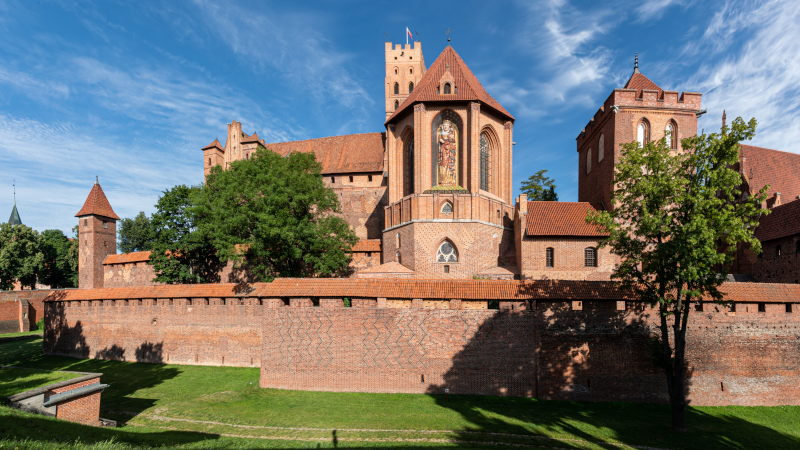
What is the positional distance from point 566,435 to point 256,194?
17.6 metres

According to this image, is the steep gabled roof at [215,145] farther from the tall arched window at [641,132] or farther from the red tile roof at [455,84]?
the tall arched window at [641,132]

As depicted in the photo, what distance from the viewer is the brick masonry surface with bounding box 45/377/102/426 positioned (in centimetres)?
1071

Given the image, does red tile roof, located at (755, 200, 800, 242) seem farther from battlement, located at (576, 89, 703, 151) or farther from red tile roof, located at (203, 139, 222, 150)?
red tile roof, located at (203, 139, 222, 150)

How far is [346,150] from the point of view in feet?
132

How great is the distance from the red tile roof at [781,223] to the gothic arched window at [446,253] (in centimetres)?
1536

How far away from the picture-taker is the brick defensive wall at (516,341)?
1387 cm

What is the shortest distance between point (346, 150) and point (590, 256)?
86.0ft

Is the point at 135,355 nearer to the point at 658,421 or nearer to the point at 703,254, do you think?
the point at 658,421

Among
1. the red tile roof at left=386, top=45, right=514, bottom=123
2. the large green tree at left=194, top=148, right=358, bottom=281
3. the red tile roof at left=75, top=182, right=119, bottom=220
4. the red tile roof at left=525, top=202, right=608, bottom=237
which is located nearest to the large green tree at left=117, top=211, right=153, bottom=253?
the red tile roof at left=75, top=182, right=119, bottom=220

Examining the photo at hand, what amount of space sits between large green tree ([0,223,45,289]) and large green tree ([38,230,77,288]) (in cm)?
308

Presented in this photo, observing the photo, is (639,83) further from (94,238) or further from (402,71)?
(94,238)

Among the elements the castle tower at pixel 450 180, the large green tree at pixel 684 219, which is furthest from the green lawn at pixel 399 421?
the castle tower at pixel 450 180

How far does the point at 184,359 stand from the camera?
1945 centimetres

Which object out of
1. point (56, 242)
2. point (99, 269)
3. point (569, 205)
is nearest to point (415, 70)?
point (569, 205)
